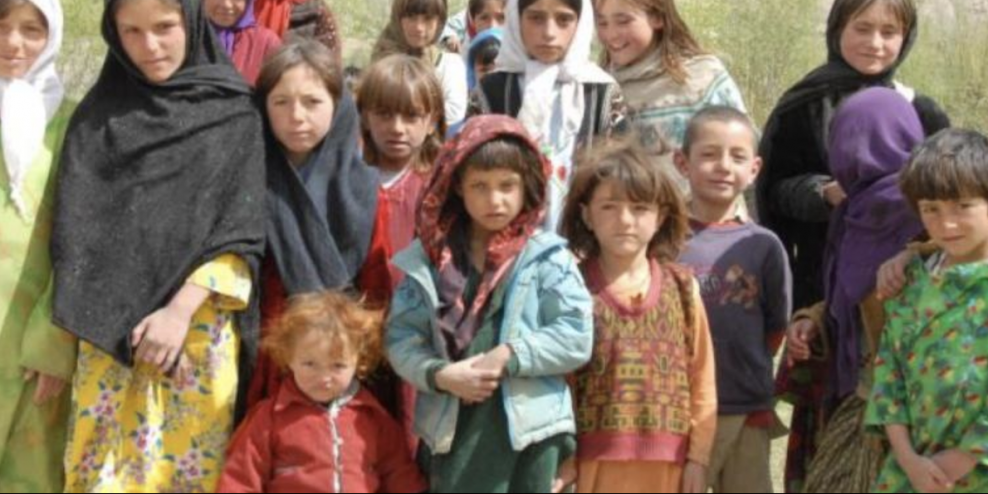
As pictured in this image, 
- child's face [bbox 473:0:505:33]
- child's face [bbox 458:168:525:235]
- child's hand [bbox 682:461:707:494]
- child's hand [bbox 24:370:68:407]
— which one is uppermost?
child's face [bbox 473:0:505:33]

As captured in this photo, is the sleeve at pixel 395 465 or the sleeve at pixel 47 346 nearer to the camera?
the sleeve at pixel 395 465

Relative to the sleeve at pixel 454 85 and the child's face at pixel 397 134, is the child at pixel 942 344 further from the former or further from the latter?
the sleeve at pixel 454 85

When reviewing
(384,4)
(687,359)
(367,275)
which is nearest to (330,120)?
(367,275)

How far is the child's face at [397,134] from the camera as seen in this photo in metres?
4.34

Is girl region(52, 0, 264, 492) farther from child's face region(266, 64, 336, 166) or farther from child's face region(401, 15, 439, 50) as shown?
child's face region(401, 15, 439, 50)

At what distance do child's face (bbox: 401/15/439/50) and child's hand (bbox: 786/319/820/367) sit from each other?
3304 millimetres

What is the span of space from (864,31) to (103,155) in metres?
2.22

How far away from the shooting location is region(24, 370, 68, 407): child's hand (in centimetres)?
402

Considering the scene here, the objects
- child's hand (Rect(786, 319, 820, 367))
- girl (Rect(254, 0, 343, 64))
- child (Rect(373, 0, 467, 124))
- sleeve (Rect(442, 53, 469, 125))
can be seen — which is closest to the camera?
child's hand (Rect(786, 319, 820, 367))

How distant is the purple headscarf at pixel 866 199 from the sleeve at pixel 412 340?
1176 mm

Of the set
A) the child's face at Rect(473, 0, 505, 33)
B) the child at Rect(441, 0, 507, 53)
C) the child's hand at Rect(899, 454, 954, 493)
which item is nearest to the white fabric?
the child at Rect(441, 0, 507, 53)

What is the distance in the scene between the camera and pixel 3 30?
13.5 feet

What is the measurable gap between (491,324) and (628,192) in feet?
1.57

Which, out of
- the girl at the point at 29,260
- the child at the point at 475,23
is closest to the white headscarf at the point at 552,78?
the girl at the point at 29,260
